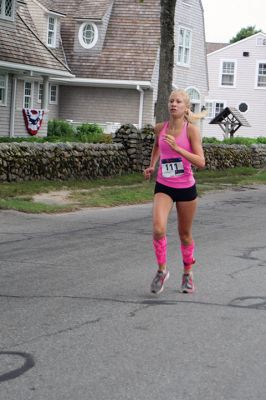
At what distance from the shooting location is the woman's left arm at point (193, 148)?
7668 mm

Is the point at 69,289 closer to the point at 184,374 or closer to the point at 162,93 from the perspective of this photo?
the point at 184,374

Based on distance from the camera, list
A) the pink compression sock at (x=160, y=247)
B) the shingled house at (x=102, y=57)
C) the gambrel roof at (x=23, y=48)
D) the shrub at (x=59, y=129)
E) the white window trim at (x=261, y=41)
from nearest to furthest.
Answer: the pink compression sock at (x=160, y=247) → the gambrel roof at (x=23, y=48) → the shrub at (x=59, y=129) → the shingled house at (x=102, y=57) → the white window trim at (x=261, y=41)

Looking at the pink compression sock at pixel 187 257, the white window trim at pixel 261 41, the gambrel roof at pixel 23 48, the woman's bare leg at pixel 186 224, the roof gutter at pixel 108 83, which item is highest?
the white window trim at pixel 261 41

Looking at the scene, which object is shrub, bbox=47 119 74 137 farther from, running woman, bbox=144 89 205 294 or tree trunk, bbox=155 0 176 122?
running woman, bbox=144 89 205 294

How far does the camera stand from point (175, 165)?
7.85 metres

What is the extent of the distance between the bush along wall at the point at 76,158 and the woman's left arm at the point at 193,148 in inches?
415

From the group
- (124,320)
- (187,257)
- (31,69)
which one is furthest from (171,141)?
(31,69)

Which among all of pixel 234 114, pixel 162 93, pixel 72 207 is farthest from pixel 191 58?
Answer: pixel 72 207

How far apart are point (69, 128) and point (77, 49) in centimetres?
474

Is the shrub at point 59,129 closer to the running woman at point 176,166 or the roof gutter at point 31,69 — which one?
the roof gutter at point 31,69

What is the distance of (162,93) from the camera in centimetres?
2156

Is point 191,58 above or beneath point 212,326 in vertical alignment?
above

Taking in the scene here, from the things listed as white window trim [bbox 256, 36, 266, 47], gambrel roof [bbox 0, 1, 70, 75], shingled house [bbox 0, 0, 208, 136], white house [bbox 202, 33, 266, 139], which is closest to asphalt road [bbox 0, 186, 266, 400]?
gambrel roof [bbox 0, 1, 70, 75]

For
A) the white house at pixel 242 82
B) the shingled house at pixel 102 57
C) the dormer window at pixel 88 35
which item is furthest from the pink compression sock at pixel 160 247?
the white house at pixel 242 82
